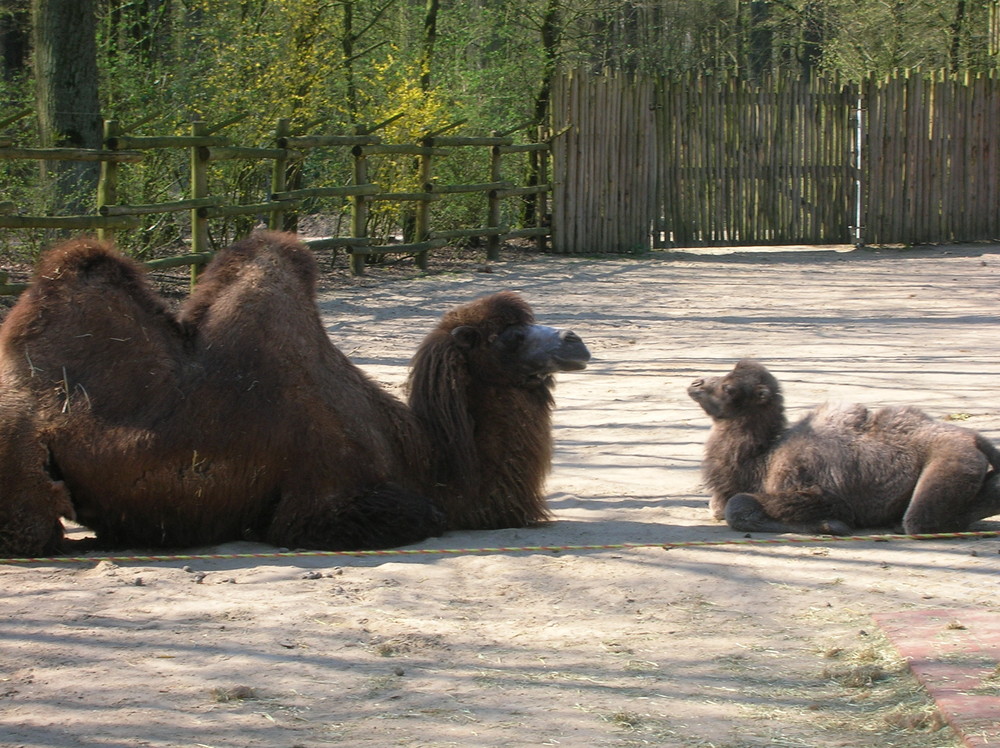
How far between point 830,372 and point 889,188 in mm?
12281

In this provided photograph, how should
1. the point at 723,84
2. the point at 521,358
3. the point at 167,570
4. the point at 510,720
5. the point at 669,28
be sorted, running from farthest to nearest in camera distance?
the point at 669,28, the point at 723,84, the point at 521,358, the point at 167,570, the point at 510,720

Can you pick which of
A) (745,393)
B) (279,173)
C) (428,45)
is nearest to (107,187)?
(279,173)

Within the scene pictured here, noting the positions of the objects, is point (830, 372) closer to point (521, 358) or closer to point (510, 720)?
point (521, 358)

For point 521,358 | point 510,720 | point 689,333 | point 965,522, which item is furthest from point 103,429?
point 689,333

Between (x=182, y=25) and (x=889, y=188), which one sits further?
(x=889, y=188)

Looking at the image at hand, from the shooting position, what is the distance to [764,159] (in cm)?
2022

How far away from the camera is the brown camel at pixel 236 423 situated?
5.17m

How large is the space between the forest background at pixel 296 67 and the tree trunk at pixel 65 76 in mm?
15

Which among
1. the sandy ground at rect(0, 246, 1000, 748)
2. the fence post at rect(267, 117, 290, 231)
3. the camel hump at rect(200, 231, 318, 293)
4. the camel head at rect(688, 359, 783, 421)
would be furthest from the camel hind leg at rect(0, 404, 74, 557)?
the fence post at rect(267, 117, 290, 231)

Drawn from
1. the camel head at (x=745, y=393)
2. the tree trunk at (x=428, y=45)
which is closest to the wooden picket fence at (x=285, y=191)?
the tree trunk at (x=428, y=45)

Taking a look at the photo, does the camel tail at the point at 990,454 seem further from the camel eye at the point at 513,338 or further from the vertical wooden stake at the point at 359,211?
the vertical wooden stake at the point at 359,211

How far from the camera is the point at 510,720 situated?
11.2 ft

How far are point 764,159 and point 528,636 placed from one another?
56.6 ft

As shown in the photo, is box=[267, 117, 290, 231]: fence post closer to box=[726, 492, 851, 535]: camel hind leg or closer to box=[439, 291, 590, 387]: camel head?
box=[439, 291, 590, 387]: camel head
